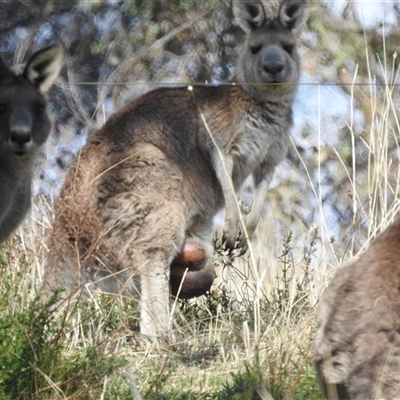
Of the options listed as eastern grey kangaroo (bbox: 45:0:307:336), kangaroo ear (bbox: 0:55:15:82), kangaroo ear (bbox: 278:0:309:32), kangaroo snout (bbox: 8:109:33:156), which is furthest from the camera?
kangaroo ear (bbox: 278:0:309:32)

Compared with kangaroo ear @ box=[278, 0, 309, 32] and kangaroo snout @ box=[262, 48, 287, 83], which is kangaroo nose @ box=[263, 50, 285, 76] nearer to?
kangaroo snout @ box=[262, 48, 287, 83]

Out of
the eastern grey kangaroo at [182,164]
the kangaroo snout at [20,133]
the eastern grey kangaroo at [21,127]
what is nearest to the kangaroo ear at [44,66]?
the eastern grey kangaroo at [21,127]

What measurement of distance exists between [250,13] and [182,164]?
1.35 meters

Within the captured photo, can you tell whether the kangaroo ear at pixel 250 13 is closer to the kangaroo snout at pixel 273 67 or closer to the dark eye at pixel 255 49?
the dark eye at pixel 255 49

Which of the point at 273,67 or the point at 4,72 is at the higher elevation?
the point at 4,72

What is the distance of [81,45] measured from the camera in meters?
11.5

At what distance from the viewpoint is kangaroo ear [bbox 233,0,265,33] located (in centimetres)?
746

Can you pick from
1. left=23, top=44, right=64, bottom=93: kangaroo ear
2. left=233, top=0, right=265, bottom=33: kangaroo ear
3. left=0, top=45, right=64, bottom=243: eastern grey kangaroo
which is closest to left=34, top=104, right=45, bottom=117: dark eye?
left=0, top=45, right=64, bottom=243: eastern grey kangaroo

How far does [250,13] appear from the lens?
7523mm

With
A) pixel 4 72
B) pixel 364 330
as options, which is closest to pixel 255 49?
pixel 4 72

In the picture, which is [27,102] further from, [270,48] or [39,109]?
[270,48]

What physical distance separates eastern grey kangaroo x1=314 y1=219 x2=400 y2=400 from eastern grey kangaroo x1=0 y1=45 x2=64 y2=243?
2075 mm

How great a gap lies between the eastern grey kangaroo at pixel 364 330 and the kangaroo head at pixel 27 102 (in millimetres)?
2086

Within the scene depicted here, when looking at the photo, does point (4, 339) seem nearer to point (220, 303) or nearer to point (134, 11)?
point (220, 303)
